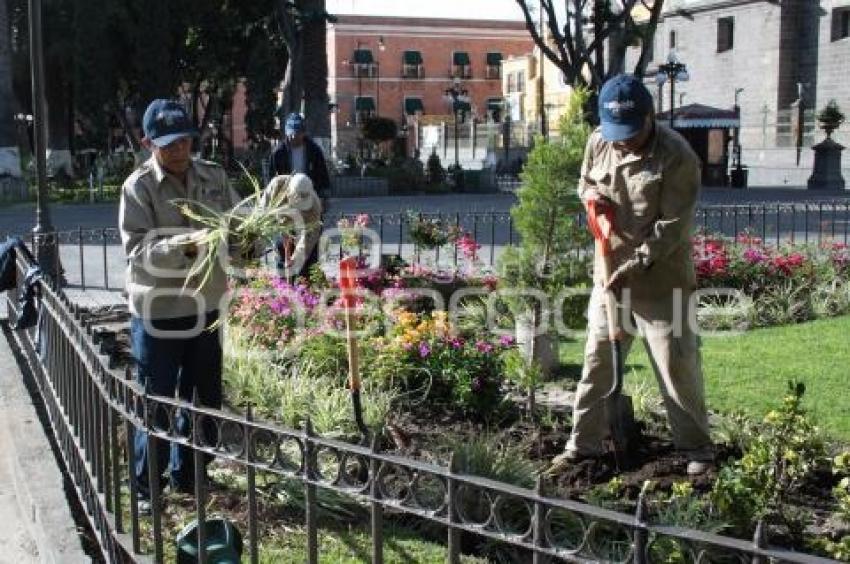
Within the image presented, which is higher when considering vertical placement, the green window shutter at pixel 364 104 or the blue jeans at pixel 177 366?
the green window shutter at pixel 364 104

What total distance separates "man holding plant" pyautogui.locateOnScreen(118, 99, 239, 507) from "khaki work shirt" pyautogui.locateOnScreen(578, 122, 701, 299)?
176 cm

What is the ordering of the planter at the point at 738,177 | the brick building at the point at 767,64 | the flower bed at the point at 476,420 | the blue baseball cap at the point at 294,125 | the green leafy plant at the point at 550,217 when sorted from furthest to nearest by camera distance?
the brick building at the point at 767,64 → the planter at the point at 738,177 → the blue baseball cap at the point at 294,125 → the green leafy plant at the point at 550,217 → the flower bed at the point at 476,420

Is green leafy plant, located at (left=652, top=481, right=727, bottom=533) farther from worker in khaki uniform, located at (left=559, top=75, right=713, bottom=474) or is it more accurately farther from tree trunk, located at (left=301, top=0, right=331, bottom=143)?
tree trunk, located at (left=301, top=0, right=331, bottom=143)

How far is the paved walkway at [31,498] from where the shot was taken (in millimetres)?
4227

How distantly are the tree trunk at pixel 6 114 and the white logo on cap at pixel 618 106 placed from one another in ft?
92.4

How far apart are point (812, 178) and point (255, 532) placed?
33002 mm

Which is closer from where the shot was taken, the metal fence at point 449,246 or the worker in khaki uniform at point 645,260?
the worker in khaki uniform at point 645,260

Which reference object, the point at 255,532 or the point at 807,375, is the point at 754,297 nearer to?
the point at 807,375

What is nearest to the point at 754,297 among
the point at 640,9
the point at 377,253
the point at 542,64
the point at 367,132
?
the point at 377,253

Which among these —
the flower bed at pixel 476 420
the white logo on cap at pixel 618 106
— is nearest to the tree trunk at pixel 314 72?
the flower bed at pixel 476 420

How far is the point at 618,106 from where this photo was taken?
14.6 feet

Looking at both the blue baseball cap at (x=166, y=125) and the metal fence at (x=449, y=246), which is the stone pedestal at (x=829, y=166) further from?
the blue baseball cap at (x=166, y=125)

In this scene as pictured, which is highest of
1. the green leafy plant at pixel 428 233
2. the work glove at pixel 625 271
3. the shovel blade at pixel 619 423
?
the work glove at pixel 625 271

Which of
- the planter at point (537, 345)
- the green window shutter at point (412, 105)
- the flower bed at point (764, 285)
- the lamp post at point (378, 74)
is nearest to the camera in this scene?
the planter at point (537, 345)
